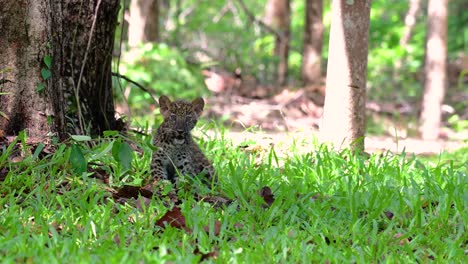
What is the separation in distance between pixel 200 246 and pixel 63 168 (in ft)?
5.12

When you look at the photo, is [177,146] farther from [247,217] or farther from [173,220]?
[173,220]

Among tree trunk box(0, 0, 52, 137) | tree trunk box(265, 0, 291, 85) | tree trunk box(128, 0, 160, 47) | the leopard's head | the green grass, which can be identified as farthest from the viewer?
tree trunk box(265, 0, 291, 85)

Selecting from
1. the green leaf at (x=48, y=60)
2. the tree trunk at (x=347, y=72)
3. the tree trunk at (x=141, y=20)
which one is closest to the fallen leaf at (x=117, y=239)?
the green leaf at (x=48, y=60)

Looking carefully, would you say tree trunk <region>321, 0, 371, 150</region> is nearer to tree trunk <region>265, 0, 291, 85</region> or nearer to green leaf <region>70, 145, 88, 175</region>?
green leaf <region>70, 145, 88, 175</region>

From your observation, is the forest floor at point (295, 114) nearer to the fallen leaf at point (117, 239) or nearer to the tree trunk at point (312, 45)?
the tree trunk at point (312, 45)

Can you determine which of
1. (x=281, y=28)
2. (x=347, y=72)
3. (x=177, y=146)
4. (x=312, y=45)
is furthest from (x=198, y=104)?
(x=281, y=28)

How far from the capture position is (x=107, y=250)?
12.3ft

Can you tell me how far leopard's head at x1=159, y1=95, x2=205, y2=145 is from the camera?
5312 millimetres

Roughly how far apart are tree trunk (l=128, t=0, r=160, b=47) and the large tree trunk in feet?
26.3

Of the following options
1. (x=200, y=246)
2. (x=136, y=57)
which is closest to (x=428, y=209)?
(x=200, y=246)

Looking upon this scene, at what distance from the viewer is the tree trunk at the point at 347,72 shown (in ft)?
21.8

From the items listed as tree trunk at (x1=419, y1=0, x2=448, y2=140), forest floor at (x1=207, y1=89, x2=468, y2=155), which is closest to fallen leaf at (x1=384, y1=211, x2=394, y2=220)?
forest floor at (x1=207, y1=89, x2=468, y2=155)

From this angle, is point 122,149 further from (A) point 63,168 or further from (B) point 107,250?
(B) point 107,250

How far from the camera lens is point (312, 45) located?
48.3ft
